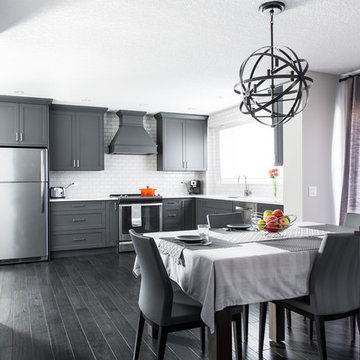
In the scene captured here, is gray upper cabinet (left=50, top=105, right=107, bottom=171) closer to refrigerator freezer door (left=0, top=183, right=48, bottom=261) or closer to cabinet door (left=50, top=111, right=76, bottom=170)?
cabinet door (left=50, top=111, right=76, bottom=170)

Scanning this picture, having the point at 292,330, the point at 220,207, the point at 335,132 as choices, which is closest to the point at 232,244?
the point at 292,330

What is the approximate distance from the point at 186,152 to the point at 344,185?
3.25 m

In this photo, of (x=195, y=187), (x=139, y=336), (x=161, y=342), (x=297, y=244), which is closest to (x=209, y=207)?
(x=195, y=187)

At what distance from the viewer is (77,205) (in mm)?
5773

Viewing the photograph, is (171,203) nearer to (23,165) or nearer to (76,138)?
(76,138)

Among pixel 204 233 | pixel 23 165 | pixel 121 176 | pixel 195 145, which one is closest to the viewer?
pixel 204 233

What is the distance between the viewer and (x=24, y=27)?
9.93 feet

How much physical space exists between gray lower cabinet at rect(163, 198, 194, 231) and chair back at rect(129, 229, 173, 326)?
4.29m

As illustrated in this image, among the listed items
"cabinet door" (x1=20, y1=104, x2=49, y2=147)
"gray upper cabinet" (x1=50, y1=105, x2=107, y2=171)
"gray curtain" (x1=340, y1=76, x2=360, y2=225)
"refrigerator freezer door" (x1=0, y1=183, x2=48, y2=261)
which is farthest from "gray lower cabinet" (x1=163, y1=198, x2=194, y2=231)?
"gray curtain" (x1=340, y1=76, x2=360, y2=225)

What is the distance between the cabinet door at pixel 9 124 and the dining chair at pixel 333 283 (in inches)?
185

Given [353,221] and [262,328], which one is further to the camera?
[353,221]

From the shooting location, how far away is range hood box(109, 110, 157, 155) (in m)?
6.36

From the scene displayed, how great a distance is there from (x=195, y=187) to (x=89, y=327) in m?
4.51

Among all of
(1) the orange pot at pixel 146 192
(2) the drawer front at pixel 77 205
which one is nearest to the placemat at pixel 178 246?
(2) the drawer front at pixel 77 205
